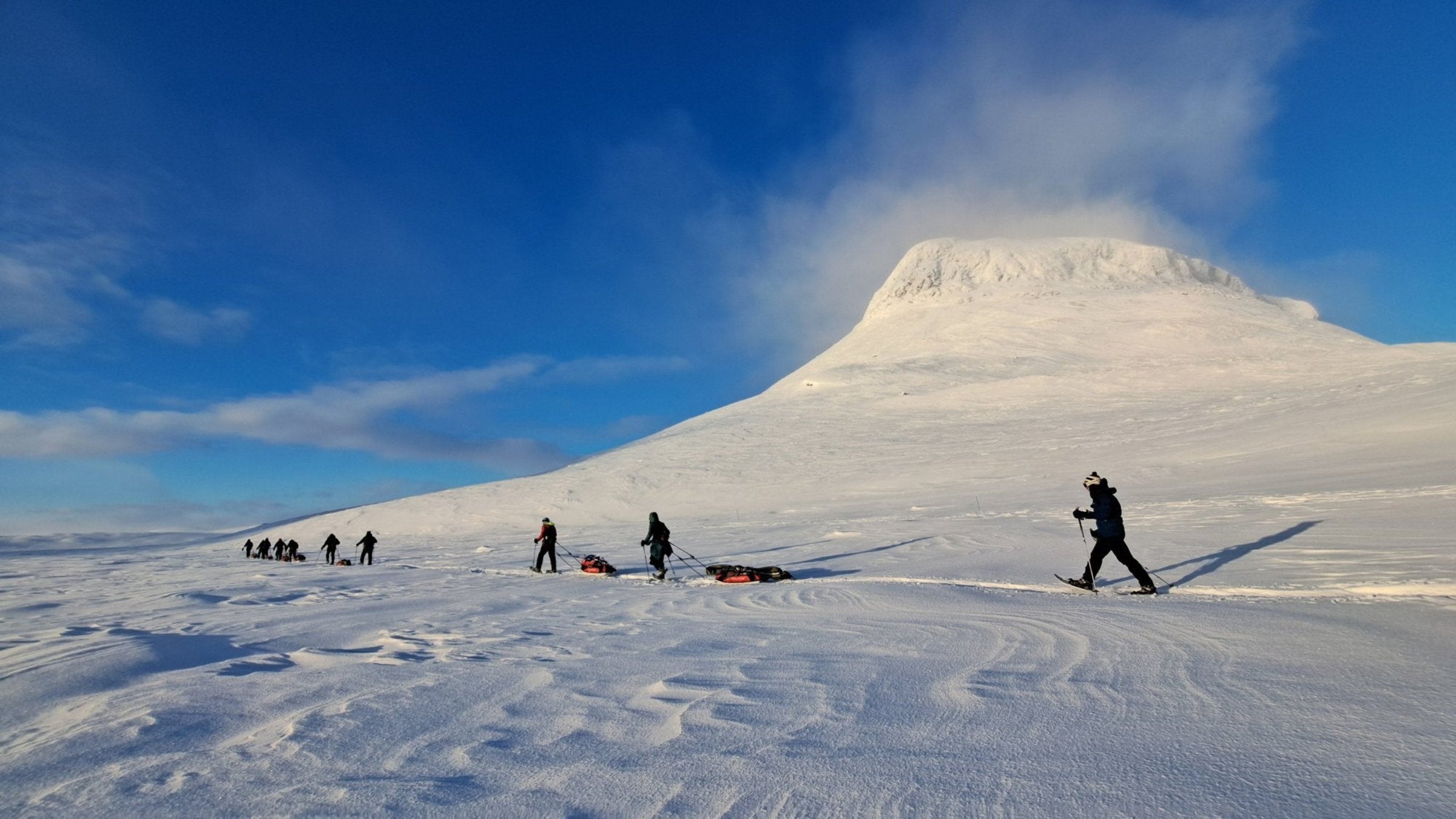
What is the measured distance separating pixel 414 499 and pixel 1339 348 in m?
87.5

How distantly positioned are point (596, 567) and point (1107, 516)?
11638mm

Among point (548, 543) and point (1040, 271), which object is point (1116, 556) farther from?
point (1040, 271)

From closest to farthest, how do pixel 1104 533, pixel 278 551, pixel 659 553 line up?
pixel 1104 533 → pixel 659 553 → pixel 278 551

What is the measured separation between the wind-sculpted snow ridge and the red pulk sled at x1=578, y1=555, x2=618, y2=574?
12203cm

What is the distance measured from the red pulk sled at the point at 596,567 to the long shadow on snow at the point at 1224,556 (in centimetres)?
1114

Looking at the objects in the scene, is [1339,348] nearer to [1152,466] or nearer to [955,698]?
[1152,466]

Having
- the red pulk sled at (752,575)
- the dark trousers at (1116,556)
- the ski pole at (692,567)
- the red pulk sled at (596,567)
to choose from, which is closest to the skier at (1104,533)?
the dark trousers at (1116,556)

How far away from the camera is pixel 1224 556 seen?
457 inches

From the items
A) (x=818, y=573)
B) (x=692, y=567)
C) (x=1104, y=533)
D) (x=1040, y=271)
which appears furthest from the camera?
(x=1040, y=271)

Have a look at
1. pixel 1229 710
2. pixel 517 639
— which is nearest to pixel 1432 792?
pixel 1229 710

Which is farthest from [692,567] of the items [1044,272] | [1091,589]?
[1044,272]

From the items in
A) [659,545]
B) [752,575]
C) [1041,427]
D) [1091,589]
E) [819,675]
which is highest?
[1041,427]

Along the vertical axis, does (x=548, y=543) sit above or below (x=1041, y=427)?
below

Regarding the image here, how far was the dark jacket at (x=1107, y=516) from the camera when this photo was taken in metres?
9.84
